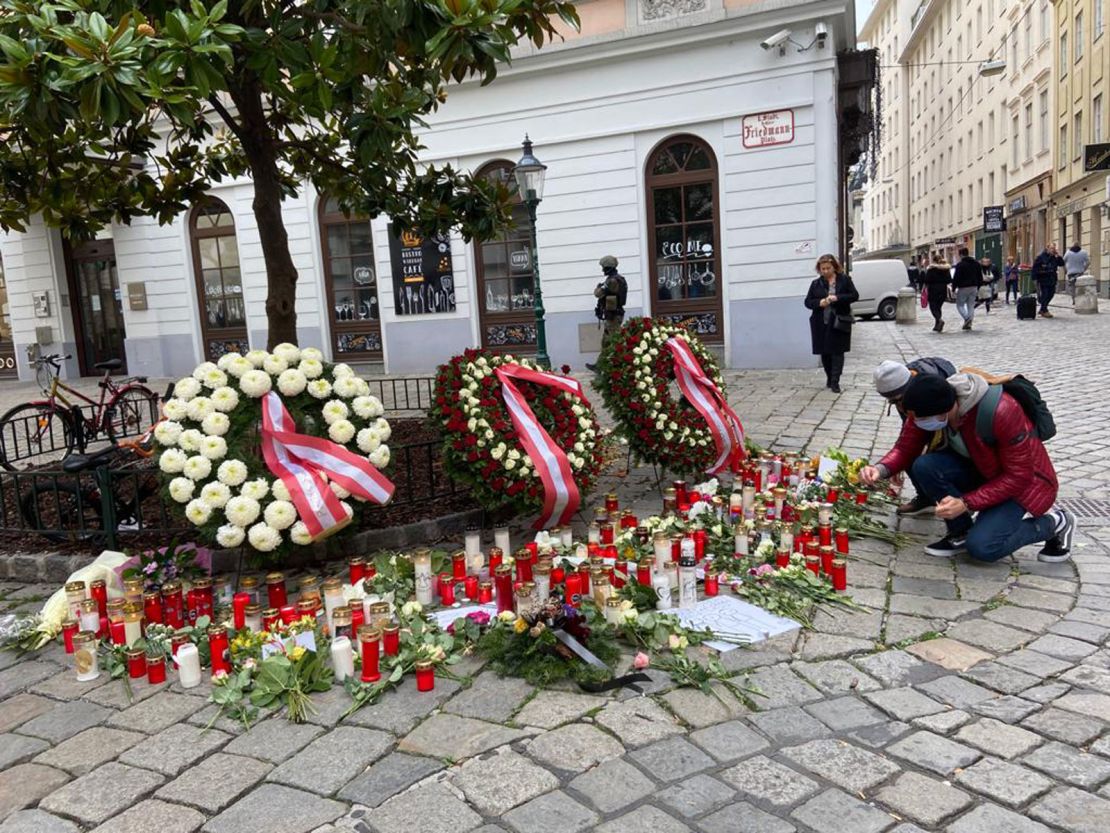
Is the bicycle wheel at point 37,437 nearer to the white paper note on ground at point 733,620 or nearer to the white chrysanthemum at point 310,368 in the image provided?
the white chrysanthemum at point 310,368

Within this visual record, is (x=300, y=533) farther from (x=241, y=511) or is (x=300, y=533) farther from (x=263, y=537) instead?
(x=241, y=511)

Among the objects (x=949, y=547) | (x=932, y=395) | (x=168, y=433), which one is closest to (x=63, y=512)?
(x=168, y=433)

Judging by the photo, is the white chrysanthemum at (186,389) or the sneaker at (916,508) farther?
the sneaker at (916,508)

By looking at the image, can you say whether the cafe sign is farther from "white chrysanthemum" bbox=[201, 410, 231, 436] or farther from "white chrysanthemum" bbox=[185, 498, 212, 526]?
"white chrysanthemum" bbox=[185, 498, 212, 526]

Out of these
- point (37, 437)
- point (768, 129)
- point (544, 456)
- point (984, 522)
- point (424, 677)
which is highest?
point (768, 129)

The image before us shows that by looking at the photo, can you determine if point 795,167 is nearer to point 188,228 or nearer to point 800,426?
point 800,426

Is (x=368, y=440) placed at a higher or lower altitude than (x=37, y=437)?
higher

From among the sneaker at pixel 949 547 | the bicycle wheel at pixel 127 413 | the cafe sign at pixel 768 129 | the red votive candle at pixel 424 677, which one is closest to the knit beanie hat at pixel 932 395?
the sneaker at pixel 949 547

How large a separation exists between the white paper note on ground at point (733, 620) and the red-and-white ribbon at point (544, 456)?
1325mm

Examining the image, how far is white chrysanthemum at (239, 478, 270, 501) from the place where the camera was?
445 cm

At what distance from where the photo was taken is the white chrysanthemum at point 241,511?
172 inches

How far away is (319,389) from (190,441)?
74 centimetres

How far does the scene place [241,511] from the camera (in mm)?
4375

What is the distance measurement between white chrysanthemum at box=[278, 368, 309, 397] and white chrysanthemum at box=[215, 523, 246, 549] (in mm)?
810
